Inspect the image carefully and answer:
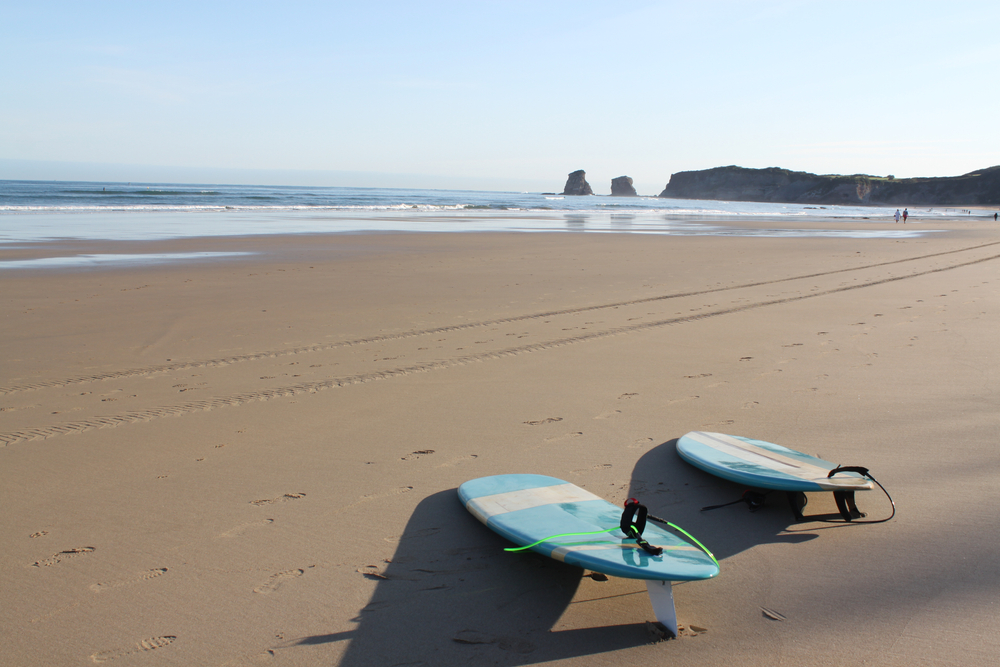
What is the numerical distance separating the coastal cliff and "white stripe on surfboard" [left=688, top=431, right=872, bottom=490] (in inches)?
4246

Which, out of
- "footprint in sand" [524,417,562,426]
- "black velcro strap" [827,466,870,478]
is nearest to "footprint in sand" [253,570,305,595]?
"footprint in sand" [524,417,562,426]

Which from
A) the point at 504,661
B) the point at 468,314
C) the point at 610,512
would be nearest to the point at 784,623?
the point at 610,512

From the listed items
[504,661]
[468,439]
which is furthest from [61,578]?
[468,439]

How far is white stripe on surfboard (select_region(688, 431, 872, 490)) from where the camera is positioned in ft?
9.96

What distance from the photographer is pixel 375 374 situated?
17.7ft

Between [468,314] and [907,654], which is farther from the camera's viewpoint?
[468,314]

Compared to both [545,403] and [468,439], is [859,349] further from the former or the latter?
[468,439]

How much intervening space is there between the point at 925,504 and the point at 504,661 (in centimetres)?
231

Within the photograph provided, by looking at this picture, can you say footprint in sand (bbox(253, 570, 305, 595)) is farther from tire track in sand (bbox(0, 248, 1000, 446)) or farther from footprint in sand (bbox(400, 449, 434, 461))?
tire track in sand (bbox(0, 248, 1000, 446))

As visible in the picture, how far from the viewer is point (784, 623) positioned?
2281 mm

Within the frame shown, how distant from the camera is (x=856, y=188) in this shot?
324 ft

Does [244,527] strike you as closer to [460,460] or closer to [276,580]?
[276,580]

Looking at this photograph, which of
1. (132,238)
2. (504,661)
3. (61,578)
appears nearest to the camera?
Answer: (504,661)

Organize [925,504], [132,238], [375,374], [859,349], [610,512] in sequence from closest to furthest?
[610,512]
[925,504]
[375,374]
[859,349]
[132,238]
